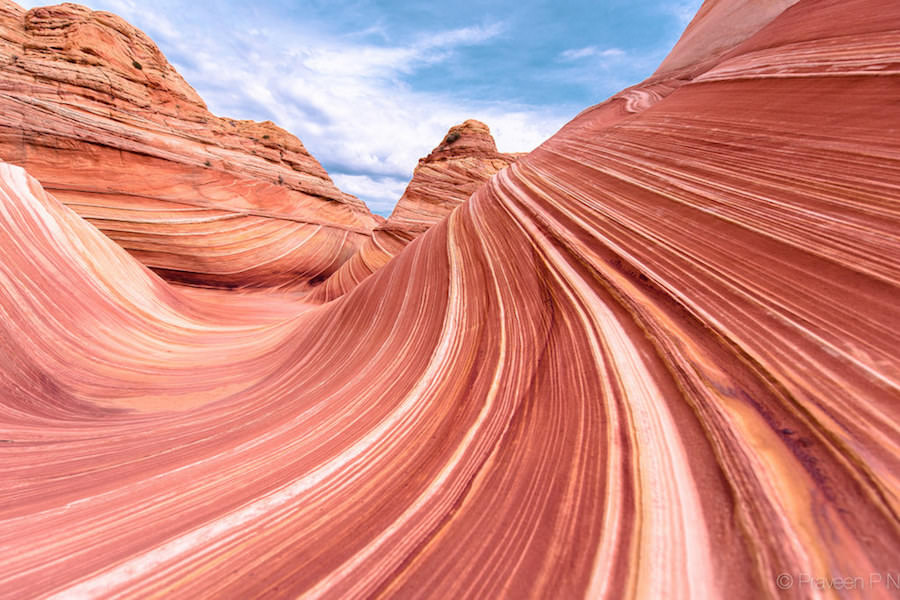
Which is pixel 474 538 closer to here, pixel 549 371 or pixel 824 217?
pixel 549 371

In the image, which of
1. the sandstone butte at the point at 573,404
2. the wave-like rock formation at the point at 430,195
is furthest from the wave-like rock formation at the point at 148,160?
the sandstone butte at the point at 573,404

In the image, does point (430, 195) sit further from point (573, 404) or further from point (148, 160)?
point (573, 404)

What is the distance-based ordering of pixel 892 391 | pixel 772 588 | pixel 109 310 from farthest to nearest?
pixel 109 310
pixel 892 391
pixel 772 588

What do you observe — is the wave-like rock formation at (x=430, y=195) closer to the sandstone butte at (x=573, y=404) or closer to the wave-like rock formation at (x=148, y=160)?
the wave-like rock formation at (x=148, y=160)

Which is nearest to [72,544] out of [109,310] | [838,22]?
[109,310]

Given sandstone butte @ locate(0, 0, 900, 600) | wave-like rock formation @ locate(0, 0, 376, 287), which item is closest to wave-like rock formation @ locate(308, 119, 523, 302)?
wave-like rock formation @ locate(0, 0, 376, 287)
